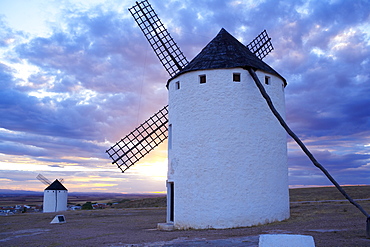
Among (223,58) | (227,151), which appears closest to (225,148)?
(227,151)

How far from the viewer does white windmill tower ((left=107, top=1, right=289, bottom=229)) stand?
41.3ft

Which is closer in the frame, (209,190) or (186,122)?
(209,190)

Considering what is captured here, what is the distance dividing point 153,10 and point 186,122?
10309mm

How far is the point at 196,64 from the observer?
1425 centimetres

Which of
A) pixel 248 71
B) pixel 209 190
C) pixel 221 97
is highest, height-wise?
pixel 248 71

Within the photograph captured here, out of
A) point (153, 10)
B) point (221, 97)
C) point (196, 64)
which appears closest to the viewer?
point (221, 97)

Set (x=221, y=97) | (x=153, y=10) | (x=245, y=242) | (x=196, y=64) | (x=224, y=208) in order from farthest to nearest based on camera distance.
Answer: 1. (x=153, y=10)
2. (x=196, y=64)
3. (x=221, y=97)
4. (x=224, y=208)
5. (x=245, y=242)

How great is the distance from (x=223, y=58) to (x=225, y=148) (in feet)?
13.3

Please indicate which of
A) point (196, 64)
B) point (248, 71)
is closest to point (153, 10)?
point (196, 64)

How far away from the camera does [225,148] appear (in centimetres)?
1285

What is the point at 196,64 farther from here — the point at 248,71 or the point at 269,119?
the point at 269,119

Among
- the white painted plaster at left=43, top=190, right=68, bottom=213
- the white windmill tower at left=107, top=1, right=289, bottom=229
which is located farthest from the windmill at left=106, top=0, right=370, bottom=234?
the white painted plaster at left=43, top=190, right=68, bottom=213

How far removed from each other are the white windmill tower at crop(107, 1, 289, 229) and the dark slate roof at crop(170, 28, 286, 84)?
4 cm

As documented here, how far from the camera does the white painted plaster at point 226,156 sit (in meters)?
12.6
